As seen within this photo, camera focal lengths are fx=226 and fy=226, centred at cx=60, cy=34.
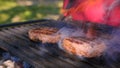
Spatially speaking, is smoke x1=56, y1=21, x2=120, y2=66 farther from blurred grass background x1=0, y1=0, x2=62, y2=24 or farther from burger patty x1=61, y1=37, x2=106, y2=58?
blurred grass background x1=0, y1=0, x2=62, y2=24

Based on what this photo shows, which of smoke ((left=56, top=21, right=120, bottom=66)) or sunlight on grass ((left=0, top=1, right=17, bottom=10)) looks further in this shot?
sunlight on grass ((left=0, top=1, right=17, bottom=10))

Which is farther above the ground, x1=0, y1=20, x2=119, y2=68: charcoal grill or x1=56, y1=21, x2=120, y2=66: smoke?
x1=56, y1=21, x2=120, y2=66: smoke

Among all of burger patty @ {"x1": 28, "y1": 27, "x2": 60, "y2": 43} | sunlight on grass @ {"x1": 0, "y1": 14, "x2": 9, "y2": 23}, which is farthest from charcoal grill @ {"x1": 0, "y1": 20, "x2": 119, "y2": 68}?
sunlight on grass @ {"x1": 0, "y1": 14, "x2": 9, "y2": 23}

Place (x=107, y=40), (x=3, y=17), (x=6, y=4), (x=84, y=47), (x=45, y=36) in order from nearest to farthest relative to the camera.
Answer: (x=84, y=47)
(x=107, y=40)
(x=45, y=36)
(x=3, y=17)
(x=6, y=4)

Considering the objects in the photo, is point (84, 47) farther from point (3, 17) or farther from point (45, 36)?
point (3, 17)

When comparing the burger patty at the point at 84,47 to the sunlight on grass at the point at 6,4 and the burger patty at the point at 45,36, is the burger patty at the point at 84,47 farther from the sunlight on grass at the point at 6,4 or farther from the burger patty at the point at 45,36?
the sunlight on grass at the point at 6,4

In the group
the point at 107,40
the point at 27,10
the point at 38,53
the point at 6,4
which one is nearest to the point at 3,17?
the point at 27,10

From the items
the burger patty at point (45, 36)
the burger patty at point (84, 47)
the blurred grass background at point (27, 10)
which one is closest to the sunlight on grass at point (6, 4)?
the blurred grass background at point (27, 10)
